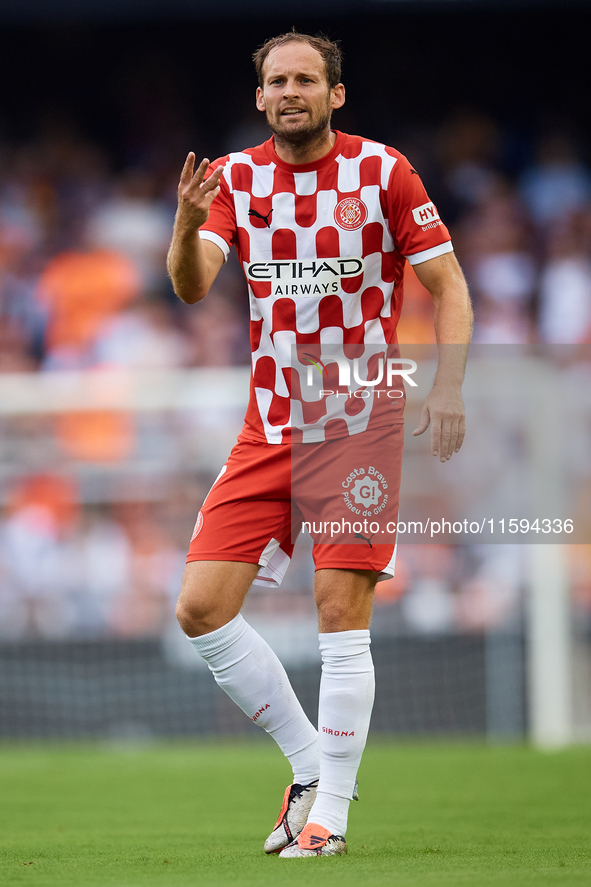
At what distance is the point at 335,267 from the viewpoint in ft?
11.5

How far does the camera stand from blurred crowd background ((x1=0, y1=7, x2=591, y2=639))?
25.0ft

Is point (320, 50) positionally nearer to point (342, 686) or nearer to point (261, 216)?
point (261, 216)

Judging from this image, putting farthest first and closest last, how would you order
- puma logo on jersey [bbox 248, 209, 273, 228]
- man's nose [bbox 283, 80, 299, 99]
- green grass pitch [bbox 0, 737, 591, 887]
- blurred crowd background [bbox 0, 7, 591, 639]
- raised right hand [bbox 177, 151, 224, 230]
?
blurred crowd background [bbox 0, 7, 591, 639] < puma logo on jersey [bbox 248, 209, 273, 228] < man's nose [bbox 283, 80, 299, 99] < raised right hand [bbox 177, 151, 224, 230] < green grass pitch [bbox 0, 737, 591, 887]

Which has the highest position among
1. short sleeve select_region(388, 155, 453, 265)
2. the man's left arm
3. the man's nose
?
the man's nose

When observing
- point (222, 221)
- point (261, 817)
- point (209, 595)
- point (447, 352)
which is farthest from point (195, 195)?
point (261, 817)

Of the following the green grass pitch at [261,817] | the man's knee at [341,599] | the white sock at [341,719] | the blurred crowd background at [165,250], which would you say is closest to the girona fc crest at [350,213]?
the man's knee at [341,599]

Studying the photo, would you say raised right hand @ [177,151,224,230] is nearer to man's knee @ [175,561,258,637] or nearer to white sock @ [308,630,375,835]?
man's knee @ [175,561,258,637]

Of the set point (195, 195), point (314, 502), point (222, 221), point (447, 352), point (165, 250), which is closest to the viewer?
point (195, 195)

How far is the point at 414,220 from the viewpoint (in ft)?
11.3

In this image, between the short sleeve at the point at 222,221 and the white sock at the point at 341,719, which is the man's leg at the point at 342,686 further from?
the short sleeve at the point at 222,221

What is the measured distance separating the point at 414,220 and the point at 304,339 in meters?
0.47

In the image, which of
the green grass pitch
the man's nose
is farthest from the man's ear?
the green grass pitch

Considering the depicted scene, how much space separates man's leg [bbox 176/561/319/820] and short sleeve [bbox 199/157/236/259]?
3.14 ft

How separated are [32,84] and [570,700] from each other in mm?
8018
